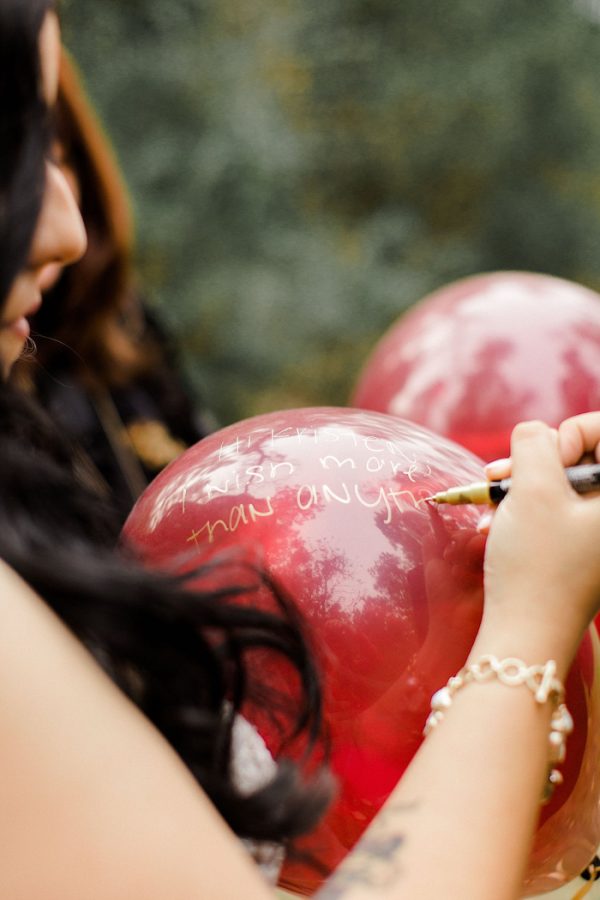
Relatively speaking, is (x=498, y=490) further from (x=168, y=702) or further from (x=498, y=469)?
(x=168, y=702)

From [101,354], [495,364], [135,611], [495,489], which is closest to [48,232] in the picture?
[135,611]

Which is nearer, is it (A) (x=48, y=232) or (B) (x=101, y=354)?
(A) (x=48, y=232)

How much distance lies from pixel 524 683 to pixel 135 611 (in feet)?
1.25

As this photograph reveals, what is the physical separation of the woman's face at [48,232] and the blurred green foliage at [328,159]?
6.32 meters

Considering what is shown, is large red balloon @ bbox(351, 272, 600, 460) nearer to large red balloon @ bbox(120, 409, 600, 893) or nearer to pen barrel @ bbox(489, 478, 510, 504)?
large red balloon @ bbox(120, 409, 600, 893)

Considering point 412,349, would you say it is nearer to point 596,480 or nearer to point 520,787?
point 596,480

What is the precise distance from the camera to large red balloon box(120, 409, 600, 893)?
1245 millimetres

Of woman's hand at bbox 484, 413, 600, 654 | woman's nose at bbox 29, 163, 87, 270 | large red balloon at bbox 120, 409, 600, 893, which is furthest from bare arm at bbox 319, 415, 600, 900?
woman's nose at bbox 29, 163, 87, 270

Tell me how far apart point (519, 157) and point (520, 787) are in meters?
7.86

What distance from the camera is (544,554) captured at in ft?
3.74

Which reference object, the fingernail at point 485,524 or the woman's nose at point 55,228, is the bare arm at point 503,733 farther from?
the woman's nose at point 55,228

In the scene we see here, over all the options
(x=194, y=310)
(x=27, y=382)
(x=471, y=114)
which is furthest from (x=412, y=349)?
(x=471, y=114)

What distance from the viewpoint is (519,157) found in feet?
27.5

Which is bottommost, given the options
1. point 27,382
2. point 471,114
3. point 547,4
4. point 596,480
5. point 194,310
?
point 194,310
